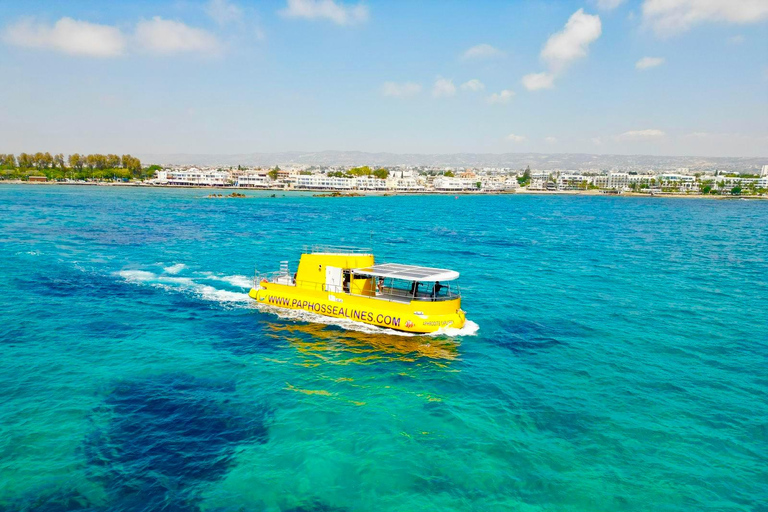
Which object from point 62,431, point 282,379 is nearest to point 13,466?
point 62,431

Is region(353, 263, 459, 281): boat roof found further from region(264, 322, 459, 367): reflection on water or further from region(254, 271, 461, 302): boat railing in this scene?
region(264, 322, 459, 367): reflection on water

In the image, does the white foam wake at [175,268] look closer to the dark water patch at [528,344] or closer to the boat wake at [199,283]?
the boat wake at [199,283]

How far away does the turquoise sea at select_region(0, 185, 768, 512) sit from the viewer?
16.5 metres

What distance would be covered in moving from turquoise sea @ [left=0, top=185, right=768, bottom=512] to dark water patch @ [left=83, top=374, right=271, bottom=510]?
3.3 inches

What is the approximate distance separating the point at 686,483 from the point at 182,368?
23846 millimetres

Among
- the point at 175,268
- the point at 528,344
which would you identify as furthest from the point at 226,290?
the point at 528,344

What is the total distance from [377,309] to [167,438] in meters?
16.0

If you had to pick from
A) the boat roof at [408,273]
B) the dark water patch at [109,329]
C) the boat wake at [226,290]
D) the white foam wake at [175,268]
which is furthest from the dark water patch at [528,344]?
the white foam wake at [175,268]

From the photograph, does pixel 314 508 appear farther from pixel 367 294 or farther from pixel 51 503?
pixel 367 294

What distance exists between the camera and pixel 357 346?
2928 centimetres

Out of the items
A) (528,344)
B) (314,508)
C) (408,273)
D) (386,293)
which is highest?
(408,273)

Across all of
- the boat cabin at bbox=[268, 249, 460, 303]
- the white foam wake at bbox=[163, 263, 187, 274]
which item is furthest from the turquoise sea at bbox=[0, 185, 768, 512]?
the white foam wake at bbox=[163, 263, 187, 274]

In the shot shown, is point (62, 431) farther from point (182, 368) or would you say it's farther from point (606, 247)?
point (606, 247)

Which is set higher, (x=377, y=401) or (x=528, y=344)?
(x=528, y=344)
